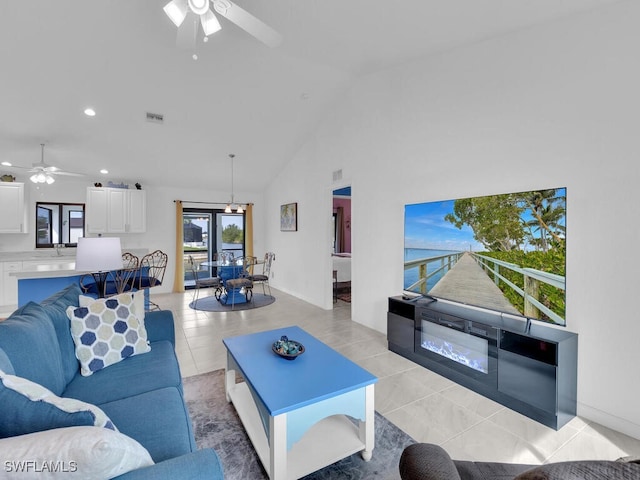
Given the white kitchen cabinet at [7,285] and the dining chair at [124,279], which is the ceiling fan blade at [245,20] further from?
the white kitchen cabinet at [7,285]

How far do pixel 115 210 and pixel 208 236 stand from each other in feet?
6.48

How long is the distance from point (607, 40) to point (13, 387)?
3.63m

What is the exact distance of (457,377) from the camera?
2629 mm

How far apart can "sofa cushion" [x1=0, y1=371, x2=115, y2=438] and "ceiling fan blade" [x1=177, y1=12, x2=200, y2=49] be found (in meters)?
2.14

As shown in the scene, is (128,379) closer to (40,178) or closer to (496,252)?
(496,252)

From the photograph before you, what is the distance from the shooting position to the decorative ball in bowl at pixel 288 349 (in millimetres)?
1964

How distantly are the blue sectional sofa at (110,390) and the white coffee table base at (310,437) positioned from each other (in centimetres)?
42

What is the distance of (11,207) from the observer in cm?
512

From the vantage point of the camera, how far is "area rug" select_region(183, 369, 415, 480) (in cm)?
165

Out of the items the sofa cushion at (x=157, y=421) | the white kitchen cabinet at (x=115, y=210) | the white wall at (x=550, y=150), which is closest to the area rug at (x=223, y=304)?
the white kitchen cabinet at (x=115, y=210)

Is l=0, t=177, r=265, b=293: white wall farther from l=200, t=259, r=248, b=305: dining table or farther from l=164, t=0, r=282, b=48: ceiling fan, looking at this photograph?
l=164, t=0, r=282, b=48: ceiling fan

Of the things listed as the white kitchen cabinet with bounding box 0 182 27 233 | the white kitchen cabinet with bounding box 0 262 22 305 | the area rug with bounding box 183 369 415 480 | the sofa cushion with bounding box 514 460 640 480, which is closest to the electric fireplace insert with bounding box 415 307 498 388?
the area rug with bounding box 183 369 415 480

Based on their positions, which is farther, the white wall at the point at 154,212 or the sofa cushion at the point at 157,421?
the white wall at the point at 154,212

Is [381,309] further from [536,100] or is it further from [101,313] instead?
[101,313]
